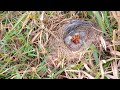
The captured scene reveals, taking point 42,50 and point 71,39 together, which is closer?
point 42,50

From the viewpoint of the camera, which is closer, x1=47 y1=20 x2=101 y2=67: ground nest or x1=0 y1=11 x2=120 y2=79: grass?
x1=0 y1=11 x2=120 y2=79: grass

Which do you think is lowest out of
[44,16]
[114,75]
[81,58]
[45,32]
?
[114,75]

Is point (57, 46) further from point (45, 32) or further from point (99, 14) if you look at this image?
point (99, 14)
